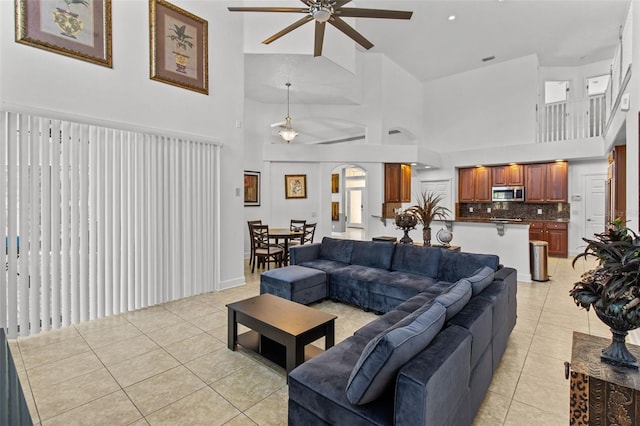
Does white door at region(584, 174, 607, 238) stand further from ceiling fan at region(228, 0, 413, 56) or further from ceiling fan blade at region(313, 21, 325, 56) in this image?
ceiling fan blade at region(313, 21, 325, 56)

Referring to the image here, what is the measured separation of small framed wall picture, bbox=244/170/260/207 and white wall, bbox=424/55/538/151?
5.60 metres

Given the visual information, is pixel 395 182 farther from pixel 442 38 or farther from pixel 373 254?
pixel 373 254

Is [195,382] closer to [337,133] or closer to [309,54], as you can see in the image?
[309,54]

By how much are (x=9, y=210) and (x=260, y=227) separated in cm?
358

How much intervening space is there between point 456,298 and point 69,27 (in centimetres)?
445

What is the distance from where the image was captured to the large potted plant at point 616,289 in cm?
141

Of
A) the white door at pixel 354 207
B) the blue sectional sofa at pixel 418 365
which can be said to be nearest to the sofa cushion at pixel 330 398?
the blue sectional sofa at pixel 418 365

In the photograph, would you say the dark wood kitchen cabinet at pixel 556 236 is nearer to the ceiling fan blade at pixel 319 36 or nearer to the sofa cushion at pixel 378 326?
the ceiling fan blade at pixel 319 36

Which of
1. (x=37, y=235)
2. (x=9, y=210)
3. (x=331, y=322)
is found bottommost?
(x=331, y=322)

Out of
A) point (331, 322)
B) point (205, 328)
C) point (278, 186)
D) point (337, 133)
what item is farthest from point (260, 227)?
point (337, 133)

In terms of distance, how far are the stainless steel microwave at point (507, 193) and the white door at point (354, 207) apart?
678 centimetres

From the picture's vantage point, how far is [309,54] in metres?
4.84

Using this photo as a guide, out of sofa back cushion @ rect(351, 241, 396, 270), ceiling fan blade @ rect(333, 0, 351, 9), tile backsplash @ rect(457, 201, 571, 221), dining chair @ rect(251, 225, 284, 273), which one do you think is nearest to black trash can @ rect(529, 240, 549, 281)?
sofa back cushion @ rect(351, 241, 396, 270)

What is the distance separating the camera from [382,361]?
1324 millimetres
